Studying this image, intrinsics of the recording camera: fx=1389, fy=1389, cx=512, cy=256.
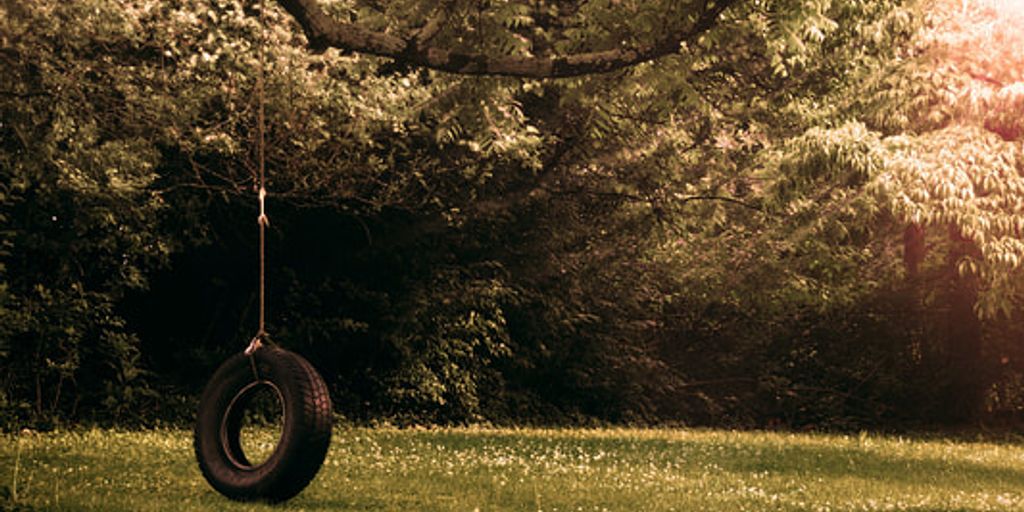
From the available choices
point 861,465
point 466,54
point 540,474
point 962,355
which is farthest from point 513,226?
point 466,54

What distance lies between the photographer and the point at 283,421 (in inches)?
368

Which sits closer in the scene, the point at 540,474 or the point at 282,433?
the point at 282,433

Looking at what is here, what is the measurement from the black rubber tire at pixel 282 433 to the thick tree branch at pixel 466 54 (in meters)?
2.16

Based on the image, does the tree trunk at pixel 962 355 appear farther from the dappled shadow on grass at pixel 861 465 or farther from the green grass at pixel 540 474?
the dappled shadow on grass at pixel 861 465

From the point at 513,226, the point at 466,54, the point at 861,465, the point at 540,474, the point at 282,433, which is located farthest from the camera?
the point at 513,226

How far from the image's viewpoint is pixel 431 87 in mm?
17516

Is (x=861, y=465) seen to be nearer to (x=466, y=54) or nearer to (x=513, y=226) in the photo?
(x=513, y=226)

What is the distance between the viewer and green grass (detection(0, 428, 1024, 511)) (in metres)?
10.3

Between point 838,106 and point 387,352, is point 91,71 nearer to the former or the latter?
point 387,352

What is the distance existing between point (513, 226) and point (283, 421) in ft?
38.7

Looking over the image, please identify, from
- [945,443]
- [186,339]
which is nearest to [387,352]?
[186,339]

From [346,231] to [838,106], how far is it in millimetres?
7124

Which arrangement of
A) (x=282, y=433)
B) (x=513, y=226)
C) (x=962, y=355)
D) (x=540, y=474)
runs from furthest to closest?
(x=962, y=355)
(x=513, y=226)
(x=540, y=474)
(x=282, y=433)

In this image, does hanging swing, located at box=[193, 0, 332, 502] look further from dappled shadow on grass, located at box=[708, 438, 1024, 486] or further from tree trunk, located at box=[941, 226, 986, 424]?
tree trunk, located at box=[941, 226, 986, 424]
